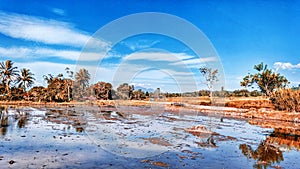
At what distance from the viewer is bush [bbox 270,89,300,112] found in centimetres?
4096

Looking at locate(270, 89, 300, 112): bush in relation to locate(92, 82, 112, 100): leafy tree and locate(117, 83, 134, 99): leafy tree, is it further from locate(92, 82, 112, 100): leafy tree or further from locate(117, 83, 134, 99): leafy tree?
locate(92, 82, 112, 100): leafy tree

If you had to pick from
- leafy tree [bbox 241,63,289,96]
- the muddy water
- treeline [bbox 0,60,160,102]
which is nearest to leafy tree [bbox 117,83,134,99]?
treeline [bbox 0,60,160,102]

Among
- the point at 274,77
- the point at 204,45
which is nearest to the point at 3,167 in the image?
the point at 204,45

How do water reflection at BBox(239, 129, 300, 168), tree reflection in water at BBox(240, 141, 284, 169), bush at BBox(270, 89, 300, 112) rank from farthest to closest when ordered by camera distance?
1. bush at BBox(270, 89, 300, 112)
2. water reflection at BBox(239, 129, 300, 168)
3. tree reflection in water at BBox(240, 141, 284, 169)

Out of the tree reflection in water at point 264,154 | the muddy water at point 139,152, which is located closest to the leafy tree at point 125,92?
the muddy water at point 139,152

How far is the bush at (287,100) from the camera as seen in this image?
4096cm

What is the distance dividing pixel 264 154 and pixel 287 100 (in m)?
31.9

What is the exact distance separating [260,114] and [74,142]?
3609 centimetres

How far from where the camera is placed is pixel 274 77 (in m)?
75.1

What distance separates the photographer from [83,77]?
8412 cm

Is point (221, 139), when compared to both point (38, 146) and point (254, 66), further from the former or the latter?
point (254, 66)

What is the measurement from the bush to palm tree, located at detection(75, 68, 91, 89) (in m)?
58.3

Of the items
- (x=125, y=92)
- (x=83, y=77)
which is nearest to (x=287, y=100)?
(x=125, y=92)

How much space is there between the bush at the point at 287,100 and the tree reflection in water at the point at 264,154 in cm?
2693
